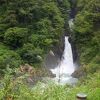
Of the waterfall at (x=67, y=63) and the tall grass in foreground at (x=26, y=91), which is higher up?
the tall grass in foreground at (x=26, y=91)

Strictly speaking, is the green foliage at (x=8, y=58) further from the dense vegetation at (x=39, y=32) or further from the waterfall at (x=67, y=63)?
the waterfall at (x=67, y=63)

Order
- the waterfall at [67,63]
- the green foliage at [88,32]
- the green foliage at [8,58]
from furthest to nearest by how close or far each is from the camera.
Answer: the waterfall at [67,63] < the green foliage at [88,32] < the green foliage at [8,58]

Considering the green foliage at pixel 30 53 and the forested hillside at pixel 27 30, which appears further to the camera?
the forested hillside at pixel 27 30

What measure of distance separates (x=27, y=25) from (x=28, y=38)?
1619mm

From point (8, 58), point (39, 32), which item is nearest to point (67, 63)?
point (39, 32)

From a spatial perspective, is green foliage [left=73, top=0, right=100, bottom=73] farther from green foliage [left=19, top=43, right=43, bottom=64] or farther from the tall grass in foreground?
the tall grass in foreground

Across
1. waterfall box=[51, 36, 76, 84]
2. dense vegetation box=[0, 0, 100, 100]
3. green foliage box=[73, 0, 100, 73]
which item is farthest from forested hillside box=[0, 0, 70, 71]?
green foliage box=[73, 0, 100, 73]

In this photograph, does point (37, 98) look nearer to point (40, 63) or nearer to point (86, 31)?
point (40, 63)

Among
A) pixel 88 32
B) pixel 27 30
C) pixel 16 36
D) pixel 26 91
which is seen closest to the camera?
pixel 26 91

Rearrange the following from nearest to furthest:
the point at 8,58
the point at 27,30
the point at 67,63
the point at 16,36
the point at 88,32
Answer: the point at 8,58 → the point at 16,36 → the point at 27,30 → the point at 88,32 → the point at 67,63

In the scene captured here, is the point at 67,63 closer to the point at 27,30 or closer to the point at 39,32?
the point at 39,32

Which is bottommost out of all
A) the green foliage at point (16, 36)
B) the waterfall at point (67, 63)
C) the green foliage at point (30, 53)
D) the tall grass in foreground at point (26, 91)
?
the waterfall at point (67, 63)

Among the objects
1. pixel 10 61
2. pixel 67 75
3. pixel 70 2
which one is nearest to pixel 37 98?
pixel 10 61

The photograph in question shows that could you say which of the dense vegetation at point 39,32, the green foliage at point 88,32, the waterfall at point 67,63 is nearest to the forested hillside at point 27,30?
the dense vegetation at point 39,32
